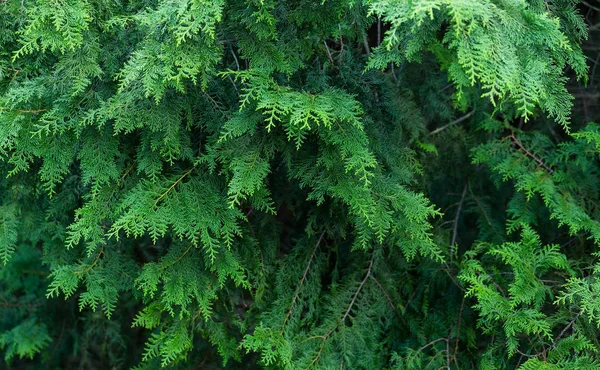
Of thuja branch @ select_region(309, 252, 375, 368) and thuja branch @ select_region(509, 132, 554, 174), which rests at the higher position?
thuja branch @ select_region(509, 132, 554, 174)

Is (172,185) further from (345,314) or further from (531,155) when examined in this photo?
(531,155)

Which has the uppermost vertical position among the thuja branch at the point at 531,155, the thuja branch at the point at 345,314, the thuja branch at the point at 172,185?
the thuja branch at the point at 531,155

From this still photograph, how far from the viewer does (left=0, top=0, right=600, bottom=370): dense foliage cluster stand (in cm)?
241

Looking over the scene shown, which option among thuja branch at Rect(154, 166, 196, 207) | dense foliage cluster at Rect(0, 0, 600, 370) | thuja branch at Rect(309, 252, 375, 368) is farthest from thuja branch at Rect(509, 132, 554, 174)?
thuja branch at Rect(154, 166, 196, 207)

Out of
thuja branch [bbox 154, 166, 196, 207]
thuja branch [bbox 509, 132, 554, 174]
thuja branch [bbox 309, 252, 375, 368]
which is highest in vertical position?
thuja branch [bbox 509, 132, 554, 174]

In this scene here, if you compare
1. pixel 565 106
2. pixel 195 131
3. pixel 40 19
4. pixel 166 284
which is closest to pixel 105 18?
pixel 40 19

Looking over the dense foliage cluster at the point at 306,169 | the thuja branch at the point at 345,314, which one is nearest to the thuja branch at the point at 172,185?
the dense foliage cluster at the point at 306,169

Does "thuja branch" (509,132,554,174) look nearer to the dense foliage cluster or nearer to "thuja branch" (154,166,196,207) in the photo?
the dense foliage cluster

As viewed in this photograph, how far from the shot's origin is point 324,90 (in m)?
2.70

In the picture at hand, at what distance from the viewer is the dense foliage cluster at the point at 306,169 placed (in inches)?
95.0

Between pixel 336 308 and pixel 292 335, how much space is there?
355mm

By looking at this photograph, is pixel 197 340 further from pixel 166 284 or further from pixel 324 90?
pixel 324 90

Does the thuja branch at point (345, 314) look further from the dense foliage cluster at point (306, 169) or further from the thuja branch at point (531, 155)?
the thuja branch at point (531, 155)

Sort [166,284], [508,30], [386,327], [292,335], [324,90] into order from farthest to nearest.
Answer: [386,327] → [292,335] → [166,284] → [324,90] → [508,30]
